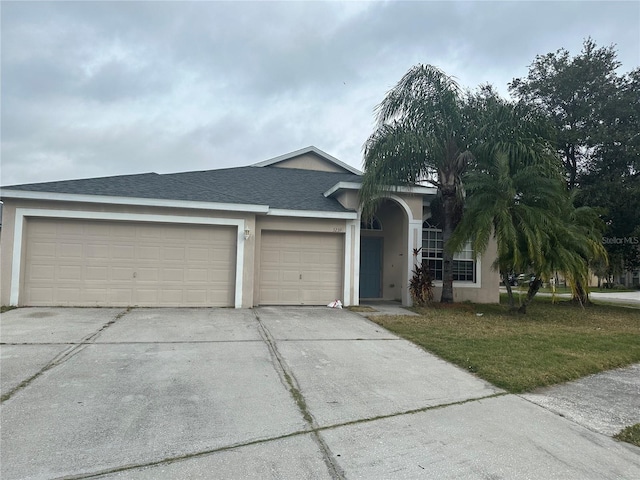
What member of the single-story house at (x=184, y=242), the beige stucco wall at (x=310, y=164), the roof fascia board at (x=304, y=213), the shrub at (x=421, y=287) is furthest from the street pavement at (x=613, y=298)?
the roof fascia board at (x=304, y=213)

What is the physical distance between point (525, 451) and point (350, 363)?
2.99 meters

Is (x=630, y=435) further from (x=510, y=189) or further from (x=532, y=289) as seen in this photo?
(x=532, y=289)

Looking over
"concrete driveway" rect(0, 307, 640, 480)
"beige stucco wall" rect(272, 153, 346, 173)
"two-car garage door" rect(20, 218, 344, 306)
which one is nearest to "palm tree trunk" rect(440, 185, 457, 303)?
"two-car garage door" rect(20, 218, 344, 306)

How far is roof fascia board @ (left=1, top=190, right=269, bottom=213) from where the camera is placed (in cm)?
1045

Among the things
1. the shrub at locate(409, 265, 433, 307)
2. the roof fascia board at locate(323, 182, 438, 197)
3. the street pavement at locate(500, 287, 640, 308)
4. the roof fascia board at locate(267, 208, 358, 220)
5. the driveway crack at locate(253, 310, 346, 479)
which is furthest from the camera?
the street pavement at locate(500, 287, 640, 308)

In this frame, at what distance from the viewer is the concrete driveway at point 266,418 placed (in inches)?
132

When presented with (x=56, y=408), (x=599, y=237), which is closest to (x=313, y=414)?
(x=56, y=408)

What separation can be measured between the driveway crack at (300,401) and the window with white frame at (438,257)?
27.6ft

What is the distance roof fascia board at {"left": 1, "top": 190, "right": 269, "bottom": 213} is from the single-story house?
0.03 meters

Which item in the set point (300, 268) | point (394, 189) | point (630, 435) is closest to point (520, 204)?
point (394, 189)

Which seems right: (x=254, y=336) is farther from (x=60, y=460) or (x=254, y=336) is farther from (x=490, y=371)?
(x=60, y=460)

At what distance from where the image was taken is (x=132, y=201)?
1092 centimetres

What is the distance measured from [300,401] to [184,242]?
25.7 ft

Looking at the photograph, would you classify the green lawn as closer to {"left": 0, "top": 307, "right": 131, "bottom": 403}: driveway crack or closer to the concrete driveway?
the concrete driveway
